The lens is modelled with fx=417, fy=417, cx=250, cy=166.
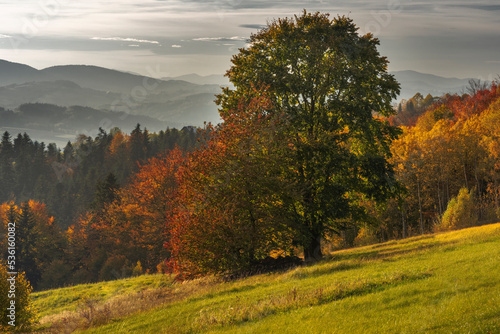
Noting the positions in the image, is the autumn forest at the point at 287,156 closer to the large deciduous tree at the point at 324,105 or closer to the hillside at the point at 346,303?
the large deciduous tree at the point at 324,105

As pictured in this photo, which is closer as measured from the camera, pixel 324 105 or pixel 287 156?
pixel 287 156

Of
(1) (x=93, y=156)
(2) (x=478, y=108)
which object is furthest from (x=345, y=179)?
(1) (x=93, y=156)

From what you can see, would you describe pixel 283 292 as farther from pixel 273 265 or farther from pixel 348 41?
pixel 348 41

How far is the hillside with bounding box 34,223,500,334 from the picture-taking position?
35.8 feet

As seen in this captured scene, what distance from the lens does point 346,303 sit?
13.4 meters

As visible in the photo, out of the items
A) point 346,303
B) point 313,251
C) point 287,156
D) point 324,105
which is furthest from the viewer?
point 313,251

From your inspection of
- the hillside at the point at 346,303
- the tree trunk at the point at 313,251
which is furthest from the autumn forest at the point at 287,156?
the hillside at the point at 346,303

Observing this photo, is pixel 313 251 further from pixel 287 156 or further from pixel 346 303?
pixel 346 303

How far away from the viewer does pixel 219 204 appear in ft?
87.4

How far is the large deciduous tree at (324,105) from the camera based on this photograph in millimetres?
28109

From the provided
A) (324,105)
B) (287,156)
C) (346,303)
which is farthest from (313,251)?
(346,303)

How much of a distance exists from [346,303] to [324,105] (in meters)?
18.4

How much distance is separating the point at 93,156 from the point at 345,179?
130m

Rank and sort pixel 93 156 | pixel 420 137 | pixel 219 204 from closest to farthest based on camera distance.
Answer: pixel 219 204, pixel 420 137, pixel 93 156
